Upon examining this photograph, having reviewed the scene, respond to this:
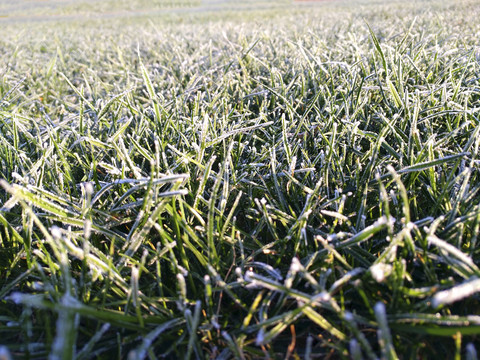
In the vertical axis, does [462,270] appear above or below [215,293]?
above

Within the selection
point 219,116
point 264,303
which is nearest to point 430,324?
point 264,303

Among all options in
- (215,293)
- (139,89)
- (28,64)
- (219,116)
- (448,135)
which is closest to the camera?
(215,293)

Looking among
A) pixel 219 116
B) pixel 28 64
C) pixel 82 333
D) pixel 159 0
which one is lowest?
pixel 82 333

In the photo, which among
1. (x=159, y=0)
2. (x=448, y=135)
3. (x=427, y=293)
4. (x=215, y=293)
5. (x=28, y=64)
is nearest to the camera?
(x=427, y=293)

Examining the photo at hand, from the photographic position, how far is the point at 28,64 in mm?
2406

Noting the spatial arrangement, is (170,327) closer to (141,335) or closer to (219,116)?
(141,335)

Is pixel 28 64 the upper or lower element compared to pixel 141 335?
upper

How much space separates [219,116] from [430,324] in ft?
3.06

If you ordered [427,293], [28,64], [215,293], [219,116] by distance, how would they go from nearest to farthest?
[427,293], [215,293], [219,116], [28,64]

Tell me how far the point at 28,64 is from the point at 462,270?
8.88ft

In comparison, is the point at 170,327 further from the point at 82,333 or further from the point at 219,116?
the point at 219,116

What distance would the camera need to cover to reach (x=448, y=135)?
90 cm

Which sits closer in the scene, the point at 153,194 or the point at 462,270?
the point at 462,270

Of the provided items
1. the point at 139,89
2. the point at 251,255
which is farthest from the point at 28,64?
the point at 251,255
